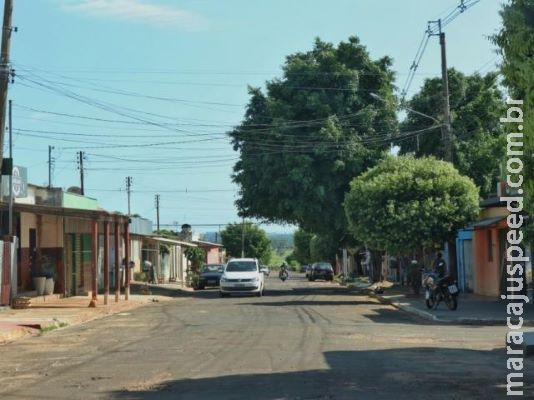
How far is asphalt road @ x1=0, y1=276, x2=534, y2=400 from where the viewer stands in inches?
394

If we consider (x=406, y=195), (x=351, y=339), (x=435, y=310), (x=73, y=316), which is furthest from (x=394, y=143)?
(x=351, y=339)

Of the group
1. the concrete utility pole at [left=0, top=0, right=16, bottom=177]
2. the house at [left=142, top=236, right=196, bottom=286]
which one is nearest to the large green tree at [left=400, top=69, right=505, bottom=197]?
the house at [left=142, top=236, right=196, bottom=286]

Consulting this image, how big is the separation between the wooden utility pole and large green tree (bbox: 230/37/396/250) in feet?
70.9

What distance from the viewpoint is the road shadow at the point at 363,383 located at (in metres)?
9.52

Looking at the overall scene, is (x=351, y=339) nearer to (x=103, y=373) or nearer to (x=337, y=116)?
(x=103, y=373)

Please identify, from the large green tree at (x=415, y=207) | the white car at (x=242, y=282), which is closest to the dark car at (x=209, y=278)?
the white car at (x=242, y=282)

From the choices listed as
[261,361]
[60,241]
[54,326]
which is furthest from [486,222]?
[261,361]

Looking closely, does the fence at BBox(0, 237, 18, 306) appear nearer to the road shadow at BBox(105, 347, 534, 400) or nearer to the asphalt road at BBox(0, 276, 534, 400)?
the asphalt road at BBox(0, 276, 534, 400)

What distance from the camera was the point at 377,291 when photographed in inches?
1395

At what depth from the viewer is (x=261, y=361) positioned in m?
12.5

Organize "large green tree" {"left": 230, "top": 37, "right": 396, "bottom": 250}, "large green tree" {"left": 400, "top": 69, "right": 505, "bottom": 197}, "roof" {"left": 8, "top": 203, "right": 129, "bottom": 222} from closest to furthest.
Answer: "roof" {"left": 8, "top": 203, "right": 129, "bottom": 222}, "large green tree" {"left": 230, "top": 37, "right": 396, "bottom": 250}, "large green tree" {"left": 400, "top": 69, "right": 505, "bottom": 197}

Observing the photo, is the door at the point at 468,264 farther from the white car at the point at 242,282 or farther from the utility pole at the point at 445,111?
the white car at the point at 242,282

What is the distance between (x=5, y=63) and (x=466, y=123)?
3237 cm

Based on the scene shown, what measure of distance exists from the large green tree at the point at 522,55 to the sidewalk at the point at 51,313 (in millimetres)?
12633
